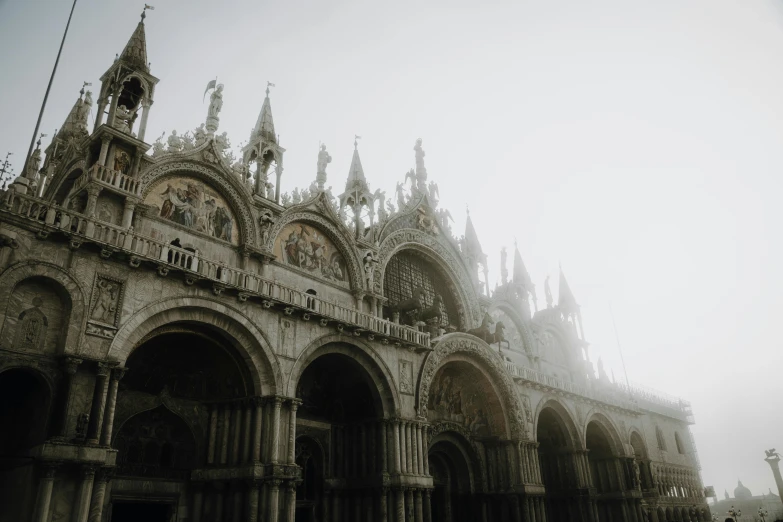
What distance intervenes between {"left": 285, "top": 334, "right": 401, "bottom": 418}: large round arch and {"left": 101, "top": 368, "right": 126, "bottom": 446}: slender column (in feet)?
21.2

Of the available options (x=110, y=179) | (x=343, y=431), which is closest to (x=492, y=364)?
(x=343, y=431)

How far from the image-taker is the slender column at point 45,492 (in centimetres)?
1241

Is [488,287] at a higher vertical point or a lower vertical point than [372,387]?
higher

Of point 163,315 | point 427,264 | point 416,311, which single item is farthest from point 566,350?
point 163,315

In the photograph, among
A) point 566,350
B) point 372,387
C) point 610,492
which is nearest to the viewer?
point 372,387

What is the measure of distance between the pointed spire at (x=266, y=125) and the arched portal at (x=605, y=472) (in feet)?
78.0

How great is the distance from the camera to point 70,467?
13.1 meters

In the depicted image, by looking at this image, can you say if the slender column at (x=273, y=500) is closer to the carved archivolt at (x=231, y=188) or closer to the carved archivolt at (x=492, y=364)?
the carved archivolt at (x=231, y=188)

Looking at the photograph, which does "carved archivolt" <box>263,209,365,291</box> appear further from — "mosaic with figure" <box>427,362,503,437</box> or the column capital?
the column capital

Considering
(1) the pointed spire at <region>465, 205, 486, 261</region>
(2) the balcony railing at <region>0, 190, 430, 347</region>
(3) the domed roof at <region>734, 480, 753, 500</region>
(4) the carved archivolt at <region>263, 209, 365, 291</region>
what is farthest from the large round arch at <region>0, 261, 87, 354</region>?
(3) the domed roof at <region>734, 480, 753, 500</region>

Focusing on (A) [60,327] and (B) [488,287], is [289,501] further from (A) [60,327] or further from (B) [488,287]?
(B) [488,287]

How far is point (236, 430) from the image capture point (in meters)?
17.6

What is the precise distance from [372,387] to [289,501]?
581 cm

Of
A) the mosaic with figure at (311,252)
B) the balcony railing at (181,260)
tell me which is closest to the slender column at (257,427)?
the balcony railing at (181,260)
